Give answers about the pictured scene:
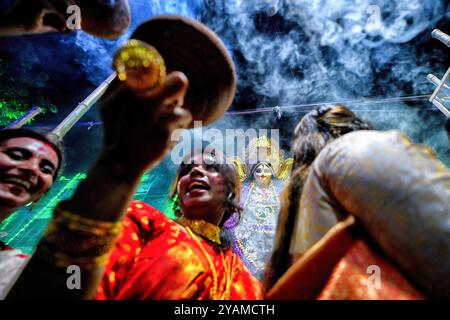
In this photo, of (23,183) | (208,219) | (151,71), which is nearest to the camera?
(151,71)

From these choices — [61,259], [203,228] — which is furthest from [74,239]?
[203,228]

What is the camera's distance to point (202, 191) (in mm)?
2570

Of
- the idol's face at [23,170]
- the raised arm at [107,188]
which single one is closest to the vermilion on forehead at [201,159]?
the idol's face at [23,170]

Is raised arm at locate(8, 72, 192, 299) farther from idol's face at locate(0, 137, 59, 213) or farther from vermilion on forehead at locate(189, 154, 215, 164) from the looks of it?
vermilion on forehead at locate(189, 154, 215, 164)

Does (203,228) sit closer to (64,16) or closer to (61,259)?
(61,259)

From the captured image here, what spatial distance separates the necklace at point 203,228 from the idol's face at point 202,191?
6cm

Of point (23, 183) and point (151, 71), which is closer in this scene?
point (151, 71)

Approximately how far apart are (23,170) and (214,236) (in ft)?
6.48

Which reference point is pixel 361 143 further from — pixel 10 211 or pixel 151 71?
pixel 10 211

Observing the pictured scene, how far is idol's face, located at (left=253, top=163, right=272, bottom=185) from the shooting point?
9656 millimetres

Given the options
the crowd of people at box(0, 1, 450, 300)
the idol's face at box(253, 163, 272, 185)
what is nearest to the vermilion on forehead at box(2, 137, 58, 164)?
the crowd of people at box(0, 1, 450, 300)

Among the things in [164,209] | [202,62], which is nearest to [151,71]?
[202,62]
